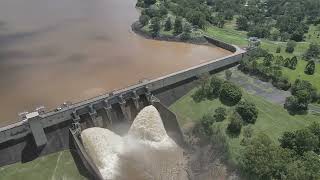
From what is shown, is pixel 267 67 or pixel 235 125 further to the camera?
pixel 267 67

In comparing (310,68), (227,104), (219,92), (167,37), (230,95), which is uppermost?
(167,37)

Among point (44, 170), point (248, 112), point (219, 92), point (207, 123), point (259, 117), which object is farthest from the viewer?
point (219, 92)

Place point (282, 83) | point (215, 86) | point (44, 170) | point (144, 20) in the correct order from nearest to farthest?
point (44, 170) < point (215, 86) < point (282, 83) < point (144, 20)

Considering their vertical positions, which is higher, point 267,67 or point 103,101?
point 103,101

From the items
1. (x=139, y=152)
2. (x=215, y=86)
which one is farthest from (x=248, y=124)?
(x=139, y=152)

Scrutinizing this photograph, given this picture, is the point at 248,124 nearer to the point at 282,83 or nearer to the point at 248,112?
the point at 248,112

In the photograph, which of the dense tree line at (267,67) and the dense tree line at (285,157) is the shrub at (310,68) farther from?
the dense tree line at (285,157)

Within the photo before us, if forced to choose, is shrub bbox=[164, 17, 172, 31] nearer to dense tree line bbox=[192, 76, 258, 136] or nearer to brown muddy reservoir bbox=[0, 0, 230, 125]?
brown muddy reservoir bbox=[0, 0, 230, 125]

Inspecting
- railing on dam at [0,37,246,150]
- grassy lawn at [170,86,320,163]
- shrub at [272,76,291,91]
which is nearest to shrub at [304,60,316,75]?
shrub at [272,76,291,91]
